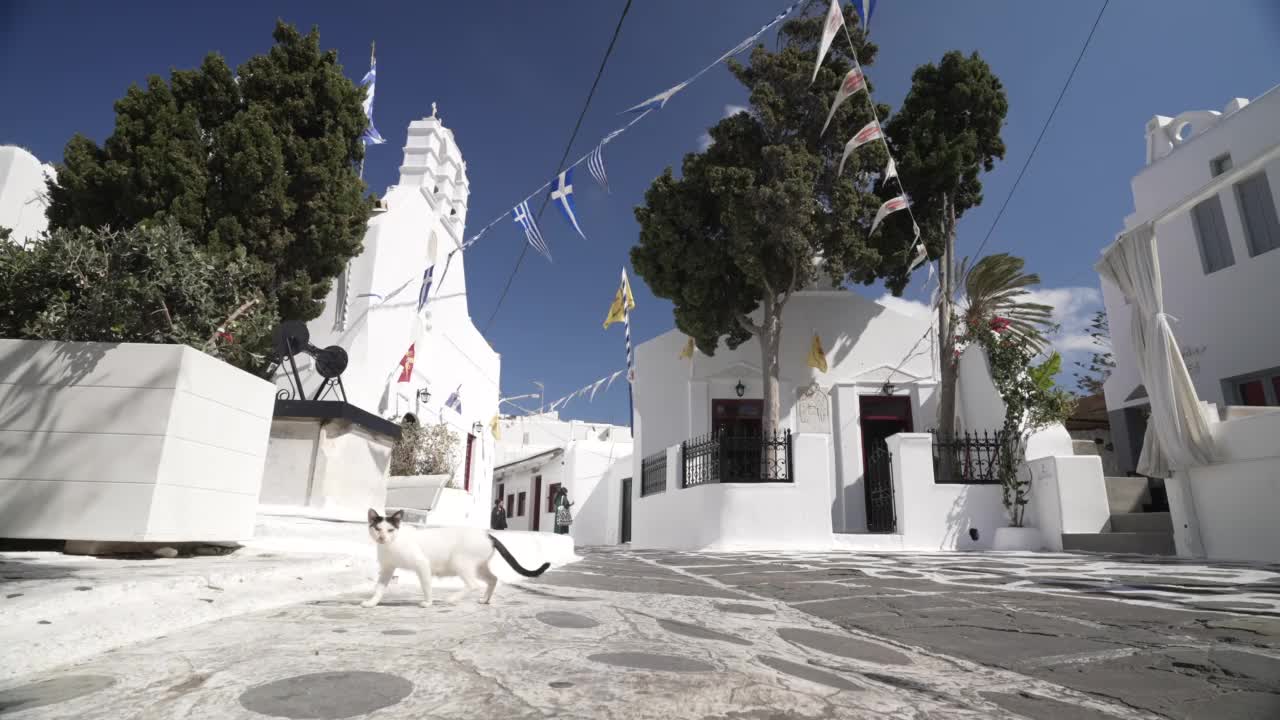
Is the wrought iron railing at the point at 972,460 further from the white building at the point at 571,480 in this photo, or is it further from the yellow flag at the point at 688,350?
the white building at the point at 571,480

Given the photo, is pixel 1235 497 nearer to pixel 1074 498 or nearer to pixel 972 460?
pixel 1074 498

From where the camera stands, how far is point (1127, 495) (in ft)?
28.4

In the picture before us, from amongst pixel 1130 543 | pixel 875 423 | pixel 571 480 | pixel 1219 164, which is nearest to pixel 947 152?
pixel 1219 164

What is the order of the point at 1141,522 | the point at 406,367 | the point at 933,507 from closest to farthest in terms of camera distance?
the point at 1141,522, the point at 933,507, the point at 406,367

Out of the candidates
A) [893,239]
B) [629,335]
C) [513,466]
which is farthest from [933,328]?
[513,466]

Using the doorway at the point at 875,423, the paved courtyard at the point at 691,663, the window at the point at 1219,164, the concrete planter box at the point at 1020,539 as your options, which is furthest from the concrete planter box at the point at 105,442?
the window at the point at 1219,164

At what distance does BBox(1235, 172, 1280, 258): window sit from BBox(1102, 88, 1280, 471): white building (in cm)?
2

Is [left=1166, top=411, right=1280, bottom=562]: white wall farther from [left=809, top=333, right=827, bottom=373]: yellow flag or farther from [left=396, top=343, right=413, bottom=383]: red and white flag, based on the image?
[left=396, top=343, right=413, bottom=383]: red and white flag

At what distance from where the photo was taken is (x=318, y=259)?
7.96 meters

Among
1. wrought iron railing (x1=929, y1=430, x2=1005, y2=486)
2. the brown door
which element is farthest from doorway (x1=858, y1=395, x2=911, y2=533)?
the brown door

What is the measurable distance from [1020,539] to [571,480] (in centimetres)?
1400

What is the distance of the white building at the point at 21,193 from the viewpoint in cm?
923

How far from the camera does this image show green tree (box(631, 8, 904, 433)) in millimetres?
10617

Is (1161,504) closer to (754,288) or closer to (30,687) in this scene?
(754,288)
